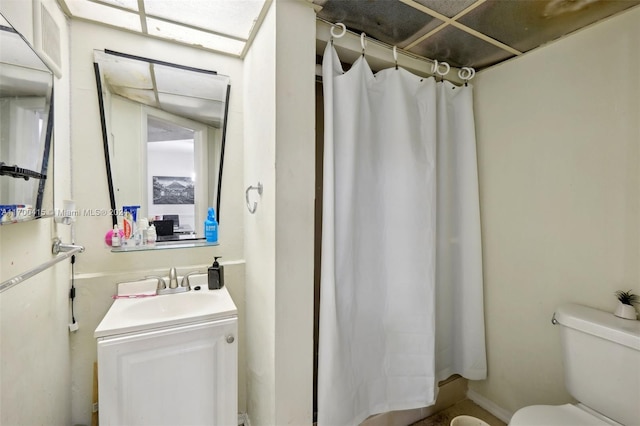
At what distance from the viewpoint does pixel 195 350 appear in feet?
4.04

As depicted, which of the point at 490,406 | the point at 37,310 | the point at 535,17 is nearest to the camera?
the point at 37,310

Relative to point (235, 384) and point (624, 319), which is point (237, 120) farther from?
point (624, 319)

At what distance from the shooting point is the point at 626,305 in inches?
48.9

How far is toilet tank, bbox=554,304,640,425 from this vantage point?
3.74 feet

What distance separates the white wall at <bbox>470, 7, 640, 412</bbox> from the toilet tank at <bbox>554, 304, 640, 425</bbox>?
0.17m

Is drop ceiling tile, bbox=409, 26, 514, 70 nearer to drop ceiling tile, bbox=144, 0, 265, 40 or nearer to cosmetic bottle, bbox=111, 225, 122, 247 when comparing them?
drop ceiling tile, bbox=144, 0, 265, 40

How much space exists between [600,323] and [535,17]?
1453mm

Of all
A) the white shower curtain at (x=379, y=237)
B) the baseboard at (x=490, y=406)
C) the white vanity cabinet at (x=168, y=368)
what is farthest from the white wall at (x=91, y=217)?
the baseboard at (x=490, y=406)

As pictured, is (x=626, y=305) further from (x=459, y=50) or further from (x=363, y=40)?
(x=363, y=40)

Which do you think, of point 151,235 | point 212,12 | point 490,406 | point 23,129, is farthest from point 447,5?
point 490,406

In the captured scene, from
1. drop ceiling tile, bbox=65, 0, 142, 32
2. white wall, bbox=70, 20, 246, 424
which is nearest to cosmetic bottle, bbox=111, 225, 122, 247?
white wall, bbox=70, 20, 246, 424

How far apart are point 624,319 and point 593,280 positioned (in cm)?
20

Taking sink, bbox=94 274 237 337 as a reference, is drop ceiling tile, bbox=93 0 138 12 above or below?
above

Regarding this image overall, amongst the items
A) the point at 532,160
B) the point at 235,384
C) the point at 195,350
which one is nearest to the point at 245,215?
the point at 195,350
